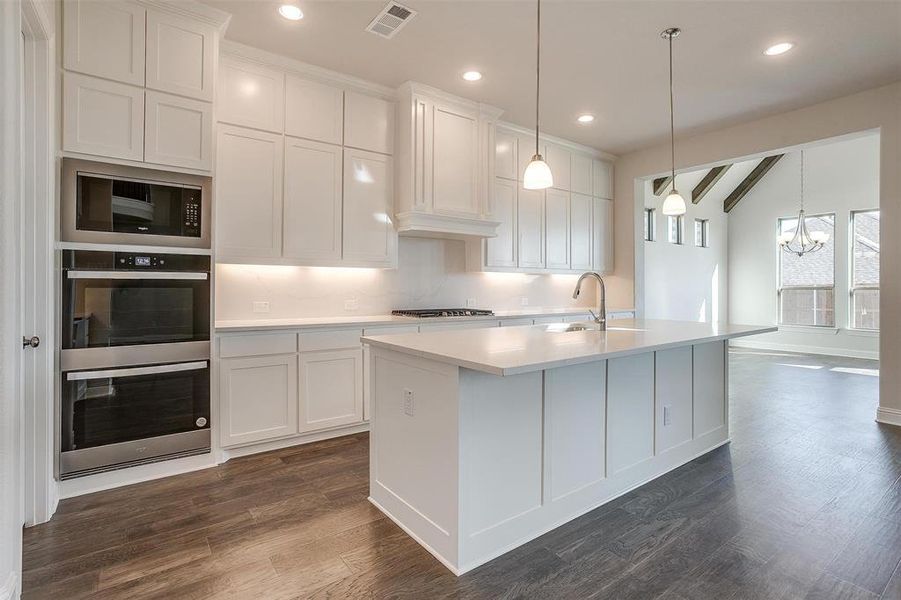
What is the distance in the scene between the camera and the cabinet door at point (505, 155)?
15.9 feet

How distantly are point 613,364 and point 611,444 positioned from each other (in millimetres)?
443

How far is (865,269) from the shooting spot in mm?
7828

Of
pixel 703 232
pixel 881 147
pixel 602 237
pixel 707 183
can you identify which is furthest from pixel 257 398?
pixel 703 232

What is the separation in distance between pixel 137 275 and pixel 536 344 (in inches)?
92.1

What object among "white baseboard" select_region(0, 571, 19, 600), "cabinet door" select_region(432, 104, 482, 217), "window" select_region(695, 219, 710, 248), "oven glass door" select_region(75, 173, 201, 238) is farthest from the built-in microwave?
"window" select_region(695, 219, 710, 248)

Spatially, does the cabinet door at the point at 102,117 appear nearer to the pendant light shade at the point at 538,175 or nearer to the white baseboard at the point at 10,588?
the white baseboard at the point at 10,588

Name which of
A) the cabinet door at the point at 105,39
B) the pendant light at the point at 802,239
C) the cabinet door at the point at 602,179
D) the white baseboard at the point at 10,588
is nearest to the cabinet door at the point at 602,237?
the cabinet door at the point at 602,179

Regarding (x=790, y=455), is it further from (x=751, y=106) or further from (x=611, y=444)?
(x=751, y=106)

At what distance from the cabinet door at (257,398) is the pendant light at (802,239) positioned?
8.98 m

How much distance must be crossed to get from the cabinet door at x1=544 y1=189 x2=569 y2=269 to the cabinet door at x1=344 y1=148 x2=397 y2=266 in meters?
2.12

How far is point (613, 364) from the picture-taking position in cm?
249

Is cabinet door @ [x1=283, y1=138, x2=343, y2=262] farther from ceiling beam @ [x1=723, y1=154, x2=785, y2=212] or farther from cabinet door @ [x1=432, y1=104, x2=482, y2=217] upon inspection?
ceiling beam @ [x1=723, y1=154, x2=785, y2=212]

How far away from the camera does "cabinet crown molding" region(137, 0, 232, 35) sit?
2.72m

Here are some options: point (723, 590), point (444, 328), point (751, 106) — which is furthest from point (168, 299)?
point (751, 106)
